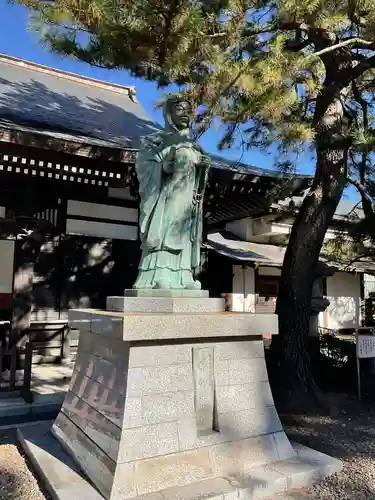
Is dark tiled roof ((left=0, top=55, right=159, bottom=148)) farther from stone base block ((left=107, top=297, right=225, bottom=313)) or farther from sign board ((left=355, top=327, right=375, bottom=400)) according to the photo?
sign board ((left=355, top=327, right=375, bottom=400))

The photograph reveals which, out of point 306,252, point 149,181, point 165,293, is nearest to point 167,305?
point 165,293

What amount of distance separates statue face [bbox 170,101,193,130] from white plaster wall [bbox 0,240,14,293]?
8.95m

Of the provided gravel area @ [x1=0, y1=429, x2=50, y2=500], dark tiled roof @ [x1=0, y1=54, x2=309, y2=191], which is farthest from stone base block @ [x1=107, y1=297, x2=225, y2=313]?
dark tiled roof @ [x1=0, y1=54, x2=309, y2=191]

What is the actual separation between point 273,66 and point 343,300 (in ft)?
43.4

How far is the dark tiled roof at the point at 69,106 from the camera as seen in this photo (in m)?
6.68

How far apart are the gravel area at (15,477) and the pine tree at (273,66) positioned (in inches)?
135

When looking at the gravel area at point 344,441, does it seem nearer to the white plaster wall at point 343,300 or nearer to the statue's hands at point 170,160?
the statue's hands at point 170,160

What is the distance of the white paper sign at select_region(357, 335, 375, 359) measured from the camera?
19.5ft

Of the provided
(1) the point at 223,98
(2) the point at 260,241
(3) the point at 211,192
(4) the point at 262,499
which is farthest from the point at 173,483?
(2) the point at 260,241

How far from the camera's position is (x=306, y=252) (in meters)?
5.89

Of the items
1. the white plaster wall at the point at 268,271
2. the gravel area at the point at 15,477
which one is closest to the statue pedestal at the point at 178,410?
the gravel area at the point at 15,477

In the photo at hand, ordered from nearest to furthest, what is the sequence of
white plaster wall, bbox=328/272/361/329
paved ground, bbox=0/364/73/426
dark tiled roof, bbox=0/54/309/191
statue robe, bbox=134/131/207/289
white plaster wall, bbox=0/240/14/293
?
1. statue robe, bbox=134/131/207/289
2. paved ground, bbox=0/364/73/426
3. dark tiled roof, bbox=0/54/309/191
4. white plaster wall, bbox=0/240/14/293
5. white plaster wall, bbox=328/272/361/329

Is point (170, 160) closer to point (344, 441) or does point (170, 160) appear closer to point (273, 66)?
point (273, 66)

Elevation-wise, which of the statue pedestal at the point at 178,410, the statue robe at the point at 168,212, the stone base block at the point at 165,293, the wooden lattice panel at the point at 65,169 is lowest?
the statue pedestal at the point at 178,410
